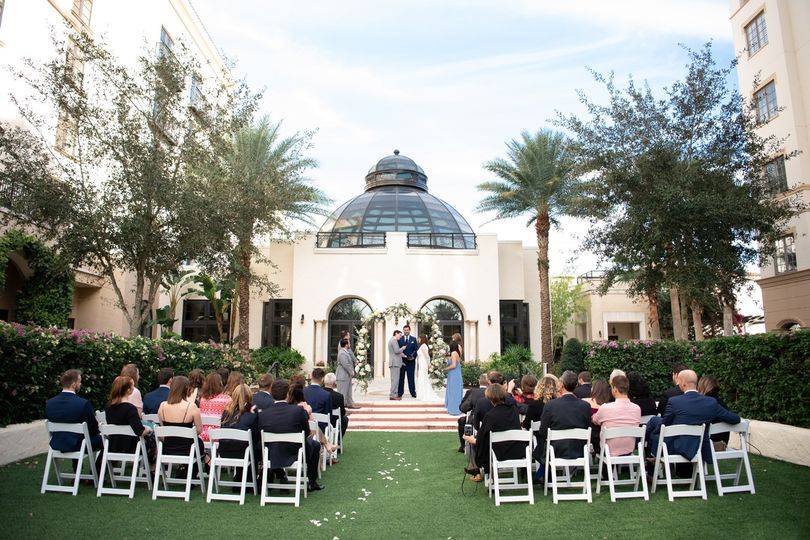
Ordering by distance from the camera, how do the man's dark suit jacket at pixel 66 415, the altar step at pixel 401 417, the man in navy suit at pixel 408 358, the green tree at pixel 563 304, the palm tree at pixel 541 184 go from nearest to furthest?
the man's dark suit jacket at pixel 66 415, the altar step at pixel 401 417, the man in navy suit at pixel 408 358, the palm tree at pixel 541 184, the green tree at pixel 563 304

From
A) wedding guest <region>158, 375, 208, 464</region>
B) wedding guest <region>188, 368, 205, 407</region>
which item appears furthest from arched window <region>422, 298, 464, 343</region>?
wedding guest <region>158, 375, 208, 464</region>

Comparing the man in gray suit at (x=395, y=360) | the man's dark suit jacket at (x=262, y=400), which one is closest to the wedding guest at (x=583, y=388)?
the man's dark suit jacket at (x=262, y=400)

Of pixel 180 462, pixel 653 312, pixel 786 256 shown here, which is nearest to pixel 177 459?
pixel 180 462

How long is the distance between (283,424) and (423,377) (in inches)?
376

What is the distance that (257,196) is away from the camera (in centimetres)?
1820

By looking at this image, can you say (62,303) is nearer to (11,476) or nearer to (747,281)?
(11,476)

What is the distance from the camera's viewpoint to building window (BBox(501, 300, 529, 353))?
24234 mm

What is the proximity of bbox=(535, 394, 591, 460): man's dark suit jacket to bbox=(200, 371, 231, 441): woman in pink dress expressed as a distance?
418 cm

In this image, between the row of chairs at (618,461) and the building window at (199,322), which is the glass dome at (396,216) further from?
the row of chairs at (618,461)

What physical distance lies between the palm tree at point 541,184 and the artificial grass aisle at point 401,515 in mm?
15833

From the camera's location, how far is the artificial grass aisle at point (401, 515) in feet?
17.1

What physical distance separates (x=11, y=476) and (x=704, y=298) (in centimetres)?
1628

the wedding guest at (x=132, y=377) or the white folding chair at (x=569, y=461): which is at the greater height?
the wedding guest at (x=132, y=377)

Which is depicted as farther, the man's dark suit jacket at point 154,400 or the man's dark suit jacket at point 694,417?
the man's dark suit jacket at point 154,400
